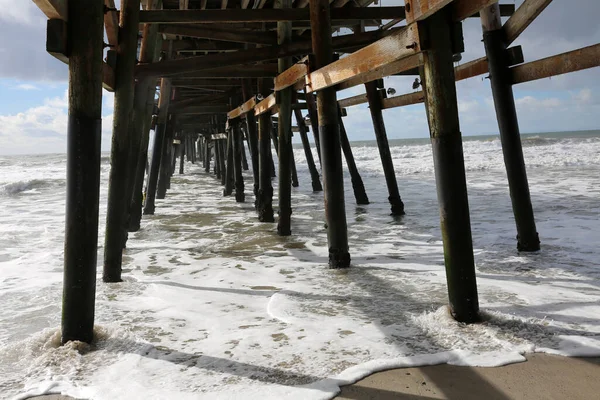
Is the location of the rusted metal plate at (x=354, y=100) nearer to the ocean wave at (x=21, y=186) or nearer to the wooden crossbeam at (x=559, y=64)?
the wooden crossbeam at (x=559, y=64)

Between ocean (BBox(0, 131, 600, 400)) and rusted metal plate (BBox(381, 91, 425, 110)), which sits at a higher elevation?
rusted metal plate (BBox(381, 91, 425, 110))

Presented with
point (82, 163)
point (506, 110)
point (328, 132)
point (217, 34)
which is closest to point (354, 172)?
point (217, 34)

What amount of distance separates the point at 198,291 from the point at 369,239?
8.84ft

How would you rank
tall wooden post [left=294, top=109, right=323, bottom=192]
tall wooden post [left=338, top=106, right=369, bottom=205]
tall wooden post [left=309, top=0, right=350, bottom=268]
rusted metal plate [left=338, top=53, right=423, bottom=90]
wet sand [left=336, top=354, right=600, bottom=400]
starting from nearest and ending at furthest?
wet sand [left=336, top=354, right=600, bottom=400], rusted metal plate [left=338, top=53, right=423, bottom=90], tall wooden post [left=309, top=0, right=350, bottom=268], tall wooden post [left=338, top=106, right=369, bottom=205], tall wooden post [left=294, top=109, right=323, bottom=192]

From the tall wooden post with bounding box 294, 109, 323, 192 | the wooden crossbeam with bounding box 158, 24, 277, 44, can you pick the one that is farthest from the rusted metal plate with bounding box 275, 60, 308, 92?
the tall wooden post with bounding box 294, 109, 323, 192

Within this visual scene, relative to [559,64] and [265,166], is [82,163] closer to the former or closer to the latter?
A: [559,64]

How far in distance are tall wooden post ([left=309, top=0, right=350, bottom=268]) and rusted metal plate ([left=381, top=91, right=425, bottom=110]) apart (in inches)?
95.8

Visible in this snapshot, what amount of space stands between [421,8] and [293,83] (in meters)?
2.54

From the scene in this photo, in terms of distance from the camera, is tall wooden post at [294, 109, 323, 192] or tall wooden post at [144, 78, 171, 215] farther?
tall wooden post at [294, 109, 323, 192]

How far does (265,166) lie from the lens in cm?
727

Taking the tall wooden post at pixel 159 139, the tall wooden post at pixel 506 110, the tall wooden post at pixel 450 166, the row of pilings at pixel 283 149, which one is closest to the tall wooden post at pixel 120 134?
the row of pilings at pixel 283 149

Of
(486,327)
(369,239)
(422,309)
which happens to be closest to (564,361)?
(486,327)

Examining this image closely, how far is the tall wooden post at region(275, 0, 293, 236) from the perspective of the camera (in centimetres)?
591

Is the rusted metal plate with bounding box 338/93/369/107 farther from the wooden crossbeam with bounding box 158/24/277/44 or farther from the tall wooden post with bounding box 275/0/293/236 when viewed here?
the wooden crossbeam with bounding box 158/24/277/44
